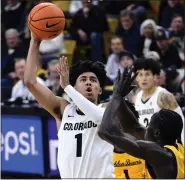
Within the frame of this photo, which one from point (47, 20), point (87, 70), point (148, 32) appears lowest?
point (148, 32)

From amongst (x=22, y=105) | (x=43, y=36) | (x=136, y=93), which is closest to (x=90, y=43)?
(x=22, y=105)

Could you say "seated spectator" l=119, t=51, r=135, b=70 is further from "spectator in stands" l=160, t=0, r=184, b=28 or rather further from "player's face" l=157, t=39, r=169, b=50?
"spectator in stands" l=160, t=0, r=184, b=28

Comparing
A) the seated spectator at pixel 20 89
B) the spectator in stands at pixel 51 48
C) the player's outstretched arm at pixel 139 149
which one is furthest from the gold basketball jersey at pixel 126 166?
the spectator in stands at pixel 51 48

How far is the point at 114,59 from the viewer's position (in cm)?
1161

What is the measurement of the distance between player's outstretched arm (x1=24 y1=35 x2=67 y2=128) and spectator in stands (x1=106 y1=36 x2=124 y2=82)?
18.4ft

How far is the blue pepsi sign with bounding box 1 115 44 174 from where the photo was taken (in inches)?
399

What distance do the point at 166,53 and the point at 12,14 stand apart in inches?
161

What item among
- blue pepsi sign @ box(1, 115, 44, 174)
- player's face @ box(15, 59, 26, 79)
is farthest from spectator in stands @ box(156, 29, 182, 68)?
blue pepsi sign @ box(1, 115, 44, 174)

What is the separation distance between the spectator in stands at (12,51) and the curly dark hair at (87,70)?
690 cm

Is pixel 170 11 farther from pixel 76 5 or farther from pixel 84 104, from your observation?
pixel 84 104

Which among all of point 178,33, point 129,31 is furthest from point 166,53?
point 129,31

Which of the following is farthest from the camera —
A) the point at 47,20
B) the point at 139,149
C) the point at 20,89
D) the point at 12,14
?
the point at 12,14

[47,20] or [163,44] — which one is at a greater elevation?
[47,20]

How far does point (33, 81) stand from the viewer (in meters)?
5.49
